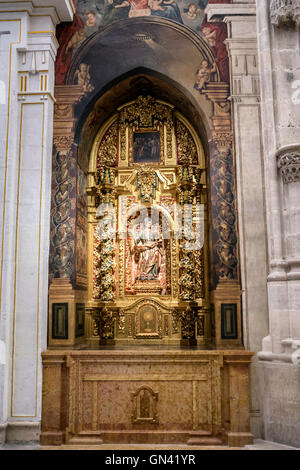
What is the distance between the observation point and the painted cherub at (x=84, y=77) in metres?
7.88

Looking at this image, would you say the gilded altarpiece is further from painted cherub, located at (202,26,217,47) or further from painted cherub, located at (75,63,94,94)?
painted cherub, located at (202,26,217,47)

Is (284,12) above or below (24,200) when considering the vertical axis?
above

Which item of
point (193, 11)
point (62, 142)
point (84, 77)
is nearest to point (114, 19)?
point (84, 77)

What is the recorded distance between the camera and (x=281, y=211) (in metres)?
6.48

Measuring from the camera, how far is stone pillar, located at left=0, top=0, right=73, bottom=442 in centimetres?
665

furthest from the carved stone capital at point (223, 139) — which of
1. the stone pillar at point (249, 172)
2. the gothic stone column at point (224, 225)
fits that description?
the stone pillar at point (249, 172)

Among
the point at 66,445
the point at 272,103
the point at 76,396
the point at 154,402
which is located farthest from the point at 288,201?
the point at 66,445

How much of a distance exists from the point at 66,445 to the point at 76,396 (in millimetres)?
672

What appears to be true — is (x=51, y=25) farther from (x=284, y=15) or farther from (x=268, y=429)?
(x=268, y=429)

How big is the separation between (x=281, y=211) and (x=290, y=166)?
2.11ft

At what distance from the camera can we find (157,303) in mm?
8359

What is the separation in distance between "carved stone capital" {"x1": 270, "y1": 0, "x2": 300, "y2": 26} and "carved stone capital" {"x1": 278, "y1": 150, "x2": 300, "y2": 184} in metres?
2.05

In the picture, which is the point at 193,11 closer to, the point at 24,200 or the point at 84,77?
the point at 84,77

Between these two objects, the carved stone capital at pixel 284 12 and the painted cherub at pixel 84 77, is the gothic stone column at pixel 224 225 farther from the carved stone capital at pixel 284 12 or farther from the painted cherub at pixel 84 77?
the painted cherub at pixel 84 77
